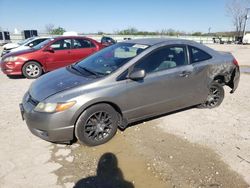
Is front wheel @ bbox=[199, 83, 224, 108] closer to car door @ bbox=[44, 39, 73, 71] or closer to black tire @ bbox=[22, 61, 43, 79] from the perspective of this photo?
car door @ bbox=[44, 39, 73, 71]

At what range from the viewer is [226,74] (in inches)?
200

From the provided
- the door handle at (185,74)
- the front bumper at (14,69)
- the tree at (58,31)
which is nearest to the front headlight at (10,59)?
the front bumper at (14,69)

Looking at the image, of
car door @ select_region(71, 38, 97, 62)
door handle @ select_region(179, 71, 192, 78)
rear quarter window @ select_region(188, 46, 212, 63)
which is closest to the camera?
door handle @ select_region(179, 71, 192, 78)

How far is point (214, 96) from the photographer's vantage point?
5.20 metres

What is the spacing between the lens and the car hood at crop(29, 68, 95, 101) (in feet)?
11.4

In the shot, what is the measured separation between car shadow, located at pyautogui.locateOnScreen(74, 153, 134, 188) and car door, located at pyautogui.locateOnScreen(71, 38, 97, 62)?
625 cm

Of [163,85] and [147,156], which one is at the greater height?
[163,85]

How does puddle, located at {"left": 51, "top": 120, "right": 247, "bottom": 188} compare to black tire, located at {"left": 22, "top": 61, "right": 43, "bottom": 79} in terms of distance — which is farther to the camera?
black tire, located at {"left": 22, "top": 61, "right": 43, "bottom": 79}

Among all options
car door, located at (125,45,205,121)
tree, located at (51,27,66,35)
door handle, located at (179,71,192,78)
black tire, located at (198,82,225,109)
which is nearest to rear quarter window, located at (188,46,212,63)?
car door, located at (125,45,205,121)

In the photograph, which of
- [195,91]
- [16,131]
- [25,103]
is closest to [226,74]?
[195,91]

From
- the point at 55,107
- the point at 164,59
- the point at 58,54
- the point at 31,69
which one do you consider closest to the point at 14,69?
the point at 31,69

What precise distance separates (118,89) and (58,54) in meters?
5.56

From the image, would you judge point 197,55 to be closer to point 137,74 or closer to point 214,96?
point 214,96

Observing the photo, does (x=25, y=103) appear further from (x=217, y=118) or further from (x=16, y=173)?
(x=217, y=118)
